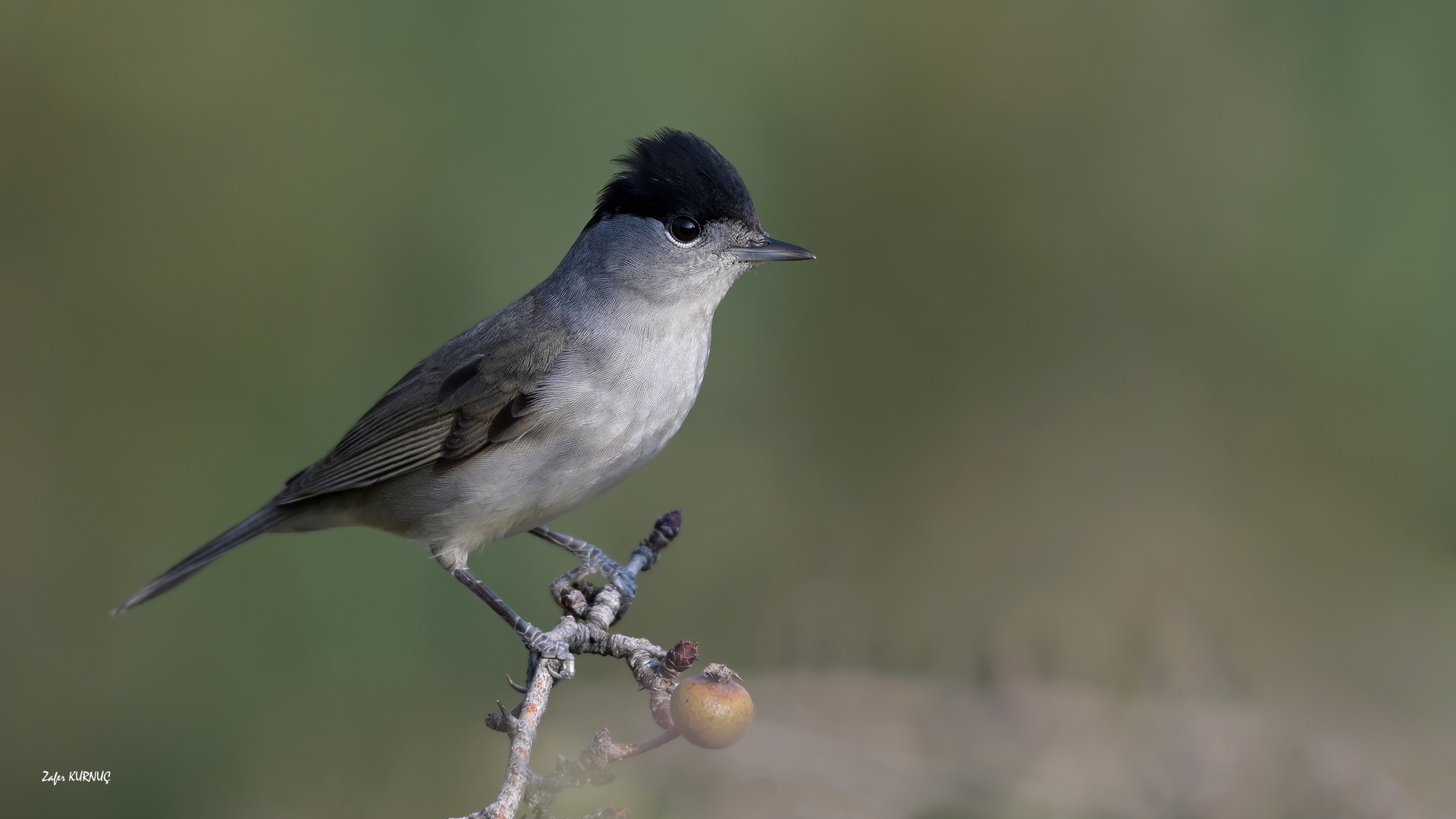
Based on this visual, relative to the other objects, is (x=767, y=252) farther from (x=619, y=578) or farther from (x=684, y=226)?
(x=619, y=578)

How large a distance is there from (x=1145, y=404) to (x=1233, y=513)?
0.62 meters

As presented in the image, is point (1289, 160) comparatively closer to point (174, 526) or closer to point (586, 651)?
point (586, 651)

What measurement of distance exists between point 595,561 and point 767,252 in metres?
1.29

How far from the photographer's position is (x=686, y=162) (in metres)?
3.30

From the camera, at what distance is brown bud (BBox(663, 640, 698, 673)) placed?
2.08 m

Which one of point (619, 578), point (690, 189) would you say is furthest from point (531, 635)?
point (690, 189)

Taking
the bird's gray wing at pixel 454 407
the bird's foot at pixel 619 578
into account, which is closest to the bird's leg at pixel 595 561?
the bird's foot at pixel 619 578

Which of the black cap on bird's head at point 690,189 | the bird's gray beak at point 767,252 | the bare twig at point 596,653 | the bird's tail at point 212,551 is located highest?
the black cap on bird's head at point 690,189

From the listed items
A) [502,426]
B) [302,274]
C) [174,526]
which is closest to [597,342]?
[502,426]

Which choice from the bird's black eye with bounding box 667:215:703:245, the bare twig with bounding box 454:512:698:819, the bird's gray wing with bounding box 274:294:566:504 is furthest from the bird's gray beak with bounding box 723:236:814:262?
the bare twig with bounding box 454:512:698:819

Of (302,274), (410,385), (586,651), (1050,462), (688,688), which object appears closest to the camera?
(688,688)

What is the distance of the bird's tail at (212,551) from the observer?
3559mm

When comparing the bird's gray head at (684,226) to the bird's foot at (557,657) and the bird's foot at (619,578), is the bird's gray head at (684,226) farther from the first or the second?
the bird's foot at (557,657)

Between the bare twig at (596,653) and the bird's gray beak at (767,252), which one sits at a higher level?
the bird's gray beak at (767,252)
